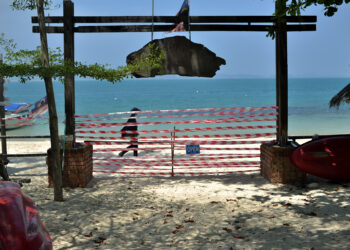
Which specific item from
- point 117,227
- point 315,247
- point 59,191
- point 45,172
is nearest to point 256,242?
point 315,247

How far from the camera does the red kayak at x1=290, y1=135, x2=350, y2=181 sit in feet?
28.1

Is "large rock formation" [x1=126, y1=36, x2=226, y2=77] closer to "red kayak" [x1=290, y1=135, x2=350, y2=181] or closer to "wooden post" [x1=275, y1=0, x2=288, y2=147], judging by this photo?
"wooden post" [x1=275, y1=0, x2=288, y2=147]

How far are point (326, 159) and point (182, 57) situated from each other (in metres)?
3.82

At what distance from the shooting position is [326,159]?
8617 millimetres

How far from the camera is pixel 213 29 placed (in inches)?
364

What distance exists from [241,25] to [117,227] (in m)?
5.38

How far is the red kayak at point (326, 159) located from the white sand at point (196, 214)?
0.90 feet

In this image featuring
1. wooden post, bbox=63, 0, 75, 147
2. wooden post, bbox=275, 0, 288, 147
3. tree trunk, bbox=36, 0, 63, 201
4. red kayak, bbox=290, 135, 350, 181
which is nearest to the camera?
tree trunk, bbox=36, 0, 63, 201

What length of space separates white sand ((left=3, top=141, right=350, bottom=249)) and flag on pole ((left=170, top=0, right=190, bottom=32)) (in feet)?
11.6

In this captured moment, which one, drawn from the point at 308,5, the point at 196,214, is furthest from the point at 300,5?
the point at 196,214

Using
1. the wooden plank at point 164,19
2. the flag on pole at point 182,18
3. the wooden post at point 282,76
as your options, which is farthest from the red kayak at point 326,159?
the flag on pole at point 182,18

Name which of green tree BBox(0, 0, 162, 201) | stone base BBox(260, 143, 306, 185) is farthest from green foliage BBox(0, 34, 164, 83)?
stone base BBox(260, 143, 306, 185)

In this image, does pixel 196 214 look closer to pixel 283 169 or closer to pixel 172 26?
pixel 283 169

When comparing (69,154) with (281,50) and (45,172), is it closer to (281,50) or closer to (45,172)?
(45,172)
